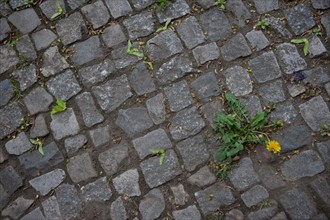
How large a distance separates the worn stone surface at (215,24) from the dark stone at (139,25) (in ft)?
1.35

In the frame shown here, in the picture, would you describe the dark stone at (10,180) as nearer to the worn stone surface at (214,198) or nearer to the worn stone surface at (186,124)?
the worn stone surface at (186,124)

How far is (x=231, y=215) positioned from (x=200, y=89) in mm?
942

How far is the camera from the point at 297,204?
2.74 meters

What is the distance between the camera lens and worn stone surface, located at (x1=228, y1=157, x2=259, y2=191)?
282 cm

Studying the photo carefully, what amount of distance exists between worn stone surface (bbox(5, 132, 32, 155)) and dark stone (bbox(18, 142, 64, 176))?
43 millimetres

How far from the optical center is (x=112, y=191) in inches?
113

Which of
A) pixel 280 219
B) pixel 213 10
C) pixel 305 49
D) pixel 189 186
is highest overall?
pixel 213 10

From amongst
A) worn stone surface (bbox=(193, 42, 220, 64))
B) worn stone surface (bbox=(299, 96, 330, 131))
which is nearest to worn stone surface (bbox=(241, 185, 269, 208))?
worn stone surface (bbox=(299, 96, 330, 131))

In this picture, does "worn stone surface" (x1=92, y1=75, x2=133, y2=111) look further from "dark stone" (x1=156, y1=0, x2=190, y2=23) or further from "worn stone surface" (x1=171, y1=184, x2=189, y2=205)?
"worn stone surface" (x1=171, y1=184, x2=189, y2=205)

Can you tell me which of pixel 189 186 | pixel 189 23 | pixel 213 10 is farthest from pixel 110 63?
pixel 189 186

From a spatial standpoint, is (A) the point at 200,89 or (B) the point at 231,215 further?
(A) the point at 200,89

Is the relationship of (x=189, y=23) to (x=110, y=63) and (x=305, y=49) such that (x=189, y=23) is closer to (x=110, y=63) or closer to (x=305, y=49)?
(x=110, y=63)

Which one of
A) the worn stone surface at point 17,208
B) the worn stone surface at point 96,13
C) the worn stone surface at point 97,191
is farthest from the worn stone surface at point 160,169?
the worn stone surface at point 96,13

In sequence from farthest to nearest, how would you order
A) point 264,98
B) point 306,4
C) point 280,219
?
point 306,4
point 264,98
point 280,219
